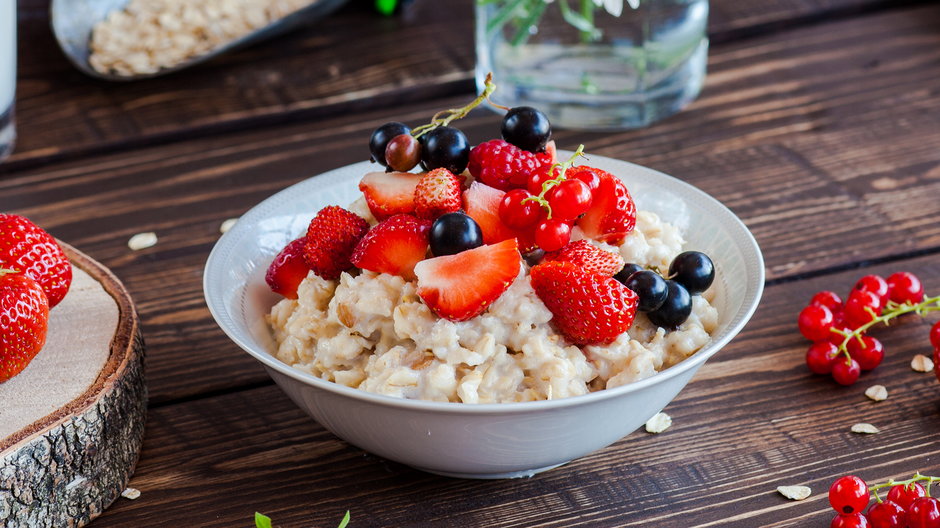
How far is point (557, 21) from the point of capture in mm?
2014

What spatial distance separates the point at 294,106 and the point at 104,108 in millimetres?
388

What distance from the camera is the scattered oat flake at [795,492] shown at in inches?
48.1

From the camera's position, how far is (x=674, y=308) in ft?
3.92

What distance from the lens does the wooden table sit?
4.11ft

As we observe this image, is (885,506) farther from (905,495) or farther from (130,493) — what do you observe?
(130,493)

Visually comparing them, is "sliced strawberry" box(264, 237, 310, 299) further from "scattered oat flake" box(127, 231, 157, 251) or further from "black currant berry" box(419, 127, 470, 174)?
"scattered oat flake" box(127, 231, 157, 251)

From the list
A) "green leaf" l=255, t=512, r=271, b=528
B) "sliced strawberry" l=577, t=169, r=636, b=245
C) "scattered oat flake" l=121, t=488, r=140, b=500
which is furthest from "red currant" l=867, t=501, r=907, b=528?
"scattered oat flake" l=121, t=488, r=140, b=500

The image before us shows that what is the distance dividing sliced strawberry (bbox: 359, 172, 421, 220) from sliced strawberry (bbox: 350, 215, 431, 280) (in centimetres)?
5

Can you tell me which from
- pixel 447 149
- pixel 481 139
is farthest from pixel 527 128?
pixel 481 139

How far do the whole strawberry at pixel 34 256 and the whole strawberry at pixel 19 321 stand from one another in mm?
37

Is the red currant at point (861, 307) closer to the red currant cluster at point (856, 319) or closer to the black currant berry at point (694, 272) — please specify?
the red currant cluster at point (856, 319)

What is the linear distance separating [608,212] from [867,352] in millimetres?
449

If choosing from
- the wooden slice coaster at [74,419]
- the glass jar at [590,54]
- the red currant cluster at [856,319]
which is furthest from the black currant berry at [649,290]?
the glass jar at [590,54]

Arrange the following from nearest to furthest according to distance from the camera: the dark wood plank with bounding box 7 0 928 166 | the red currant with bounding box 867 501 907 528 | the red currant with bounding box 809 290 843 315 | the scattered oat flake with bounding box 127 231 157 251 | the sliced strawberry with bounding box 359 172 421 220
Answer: the red currant with bounding box 867 501 907 528, the sliced strawberry with bounding box 359 172 421 220, the red currant with bounding box 809 290 843 315, the scattered oat flake with bounding box 127 231 157 251, the dark wood plank with bounding box 7 0 928 166
